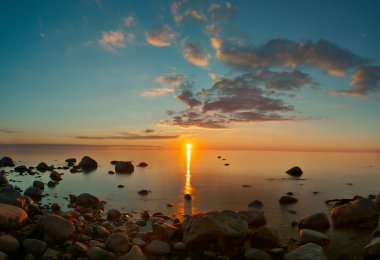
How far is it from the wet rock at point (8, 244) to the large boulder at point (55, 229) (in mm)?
1385

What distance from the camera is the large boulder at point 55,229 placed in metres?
12.1

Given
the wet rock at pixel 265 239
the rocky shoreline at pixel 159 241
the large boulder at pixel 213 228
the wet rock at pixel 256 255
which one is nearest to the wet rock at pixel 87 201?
the rocky shoreline at pixel 159 241

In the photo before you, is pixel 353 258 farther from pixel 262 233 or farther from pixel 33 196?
pixel 33 196

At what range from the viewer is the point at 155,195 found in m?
28.5

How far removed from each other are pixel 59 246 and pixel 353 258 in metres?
12.6

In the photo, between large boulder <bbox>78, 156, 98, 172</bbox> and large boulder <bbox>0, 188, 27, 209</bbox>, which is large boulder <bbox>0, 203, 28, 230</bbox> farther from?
large boulder <bbox>78, 156, 98, 172</bbox>

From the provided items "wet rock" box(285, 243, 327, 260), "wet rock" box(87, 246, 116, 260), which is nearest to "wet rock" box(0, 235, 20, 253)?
"wet rock" box(87, 246, 116, 260)

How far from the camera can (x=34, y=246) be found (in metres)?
11.0

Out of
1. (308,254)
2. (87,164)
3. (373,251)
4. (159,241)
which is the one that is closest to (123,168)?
(87,164)

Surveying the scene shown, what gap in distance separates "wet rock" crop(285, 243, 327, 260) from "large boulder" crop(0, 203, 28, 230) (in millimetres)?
11828

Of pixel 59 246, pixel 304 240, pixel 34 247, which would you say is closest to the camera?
pixel 34 247

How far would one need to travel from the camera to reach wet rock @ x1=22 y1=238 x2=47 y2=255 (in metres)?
10.9

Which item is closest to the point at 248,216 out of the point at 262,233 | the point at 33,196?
the point at 262,233

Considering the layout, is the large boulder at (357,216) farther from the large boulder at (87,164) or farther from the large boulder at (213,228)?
the large boulder at (87,164)
